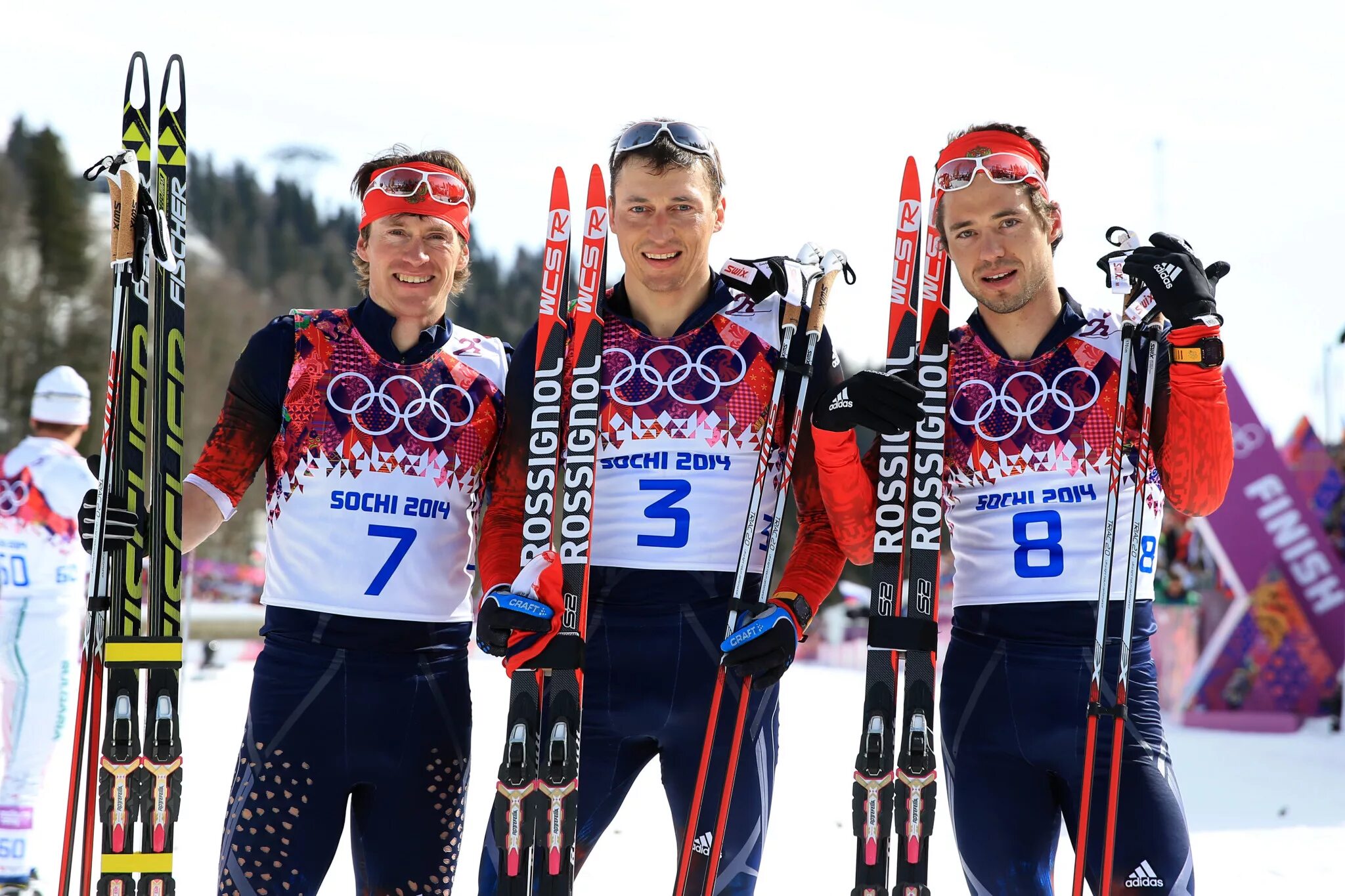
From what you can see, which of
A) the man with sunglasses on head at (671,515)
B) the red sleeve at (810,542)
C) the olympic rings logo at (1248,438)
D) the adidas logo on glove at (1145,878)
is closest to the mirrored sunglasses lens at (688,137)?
the man with sunglasses on head at (671,515)

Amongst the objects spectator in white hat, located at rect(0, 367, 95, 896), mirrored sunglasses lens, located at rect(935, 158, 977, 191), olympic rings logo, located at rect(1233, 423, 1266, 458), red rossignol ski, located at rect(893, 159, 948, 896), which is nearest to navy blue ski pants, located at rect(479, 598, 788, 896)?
red rossignol ski, located at rect(893, 159, 948, 896)

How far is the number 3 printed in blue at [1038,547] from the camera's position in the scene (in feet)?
9.72

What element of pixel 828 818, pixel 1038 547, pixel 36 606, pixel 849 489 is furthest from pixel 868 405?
pixel 828 818

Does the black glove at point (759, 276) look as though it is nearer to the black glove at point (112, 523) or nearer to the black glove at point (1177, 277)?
the black glove at point (1177, 277)

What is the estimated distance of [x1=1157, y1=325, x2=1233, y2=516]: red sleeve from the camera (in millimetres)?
2809

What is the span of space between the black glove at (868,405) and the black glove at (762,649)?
472 millimetres

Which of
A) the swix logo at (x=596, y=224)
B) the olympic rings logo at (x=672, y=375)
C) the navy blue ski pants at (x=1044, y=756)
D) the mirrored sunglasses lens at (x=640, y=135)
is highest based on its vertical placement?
the mirrored sunglasses lens at (x=640, y=135)

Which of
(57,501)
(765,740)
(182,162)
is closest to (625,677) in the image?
(765,740)

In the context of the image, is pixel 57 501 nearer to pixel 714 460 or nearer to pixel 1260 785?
pixel 714 460

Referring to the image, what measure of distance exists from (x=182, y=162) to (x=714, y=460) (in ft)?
5.64

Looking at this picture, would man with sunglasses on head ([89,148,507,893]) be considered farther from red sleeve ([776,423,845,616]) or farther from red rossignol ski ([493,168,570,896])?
red sleeve ([776,423,845,616])

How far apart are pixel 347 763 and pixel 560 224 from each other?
144 cm

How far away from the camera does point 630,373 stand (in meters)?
3.09

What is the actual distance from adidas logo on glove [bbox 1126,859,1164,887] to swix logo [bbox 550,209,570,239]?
6.68ft
